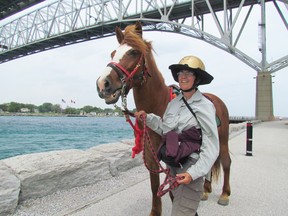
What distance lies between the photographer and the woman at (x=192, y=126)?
1.94 m

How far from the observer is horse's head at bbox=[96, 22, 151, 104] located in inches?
81.1

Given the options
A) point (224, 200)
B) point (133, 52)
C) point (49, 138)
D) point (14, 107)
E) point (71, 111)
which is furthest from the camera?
point (71, 111)

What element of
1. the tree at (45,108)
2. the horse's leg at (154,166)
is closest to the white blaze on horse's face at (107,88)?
the horse's leg at (154,166)

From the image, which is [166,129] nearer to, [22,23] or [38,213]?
[38,213]

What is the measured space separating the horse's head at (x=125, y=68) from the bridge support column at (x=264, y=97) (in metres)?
28.7

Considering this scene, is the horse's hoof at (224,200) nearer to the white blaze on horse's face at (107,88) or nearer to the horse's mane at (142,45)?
the horse's mane at (142,45)

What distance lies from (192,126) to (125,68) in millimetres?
762

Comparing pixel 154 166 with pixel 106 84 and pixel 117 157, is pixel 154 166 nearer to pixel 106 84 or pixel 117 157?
pixel 106 84

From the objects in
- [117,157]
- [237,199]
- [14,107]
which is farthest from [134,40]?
[14,107]

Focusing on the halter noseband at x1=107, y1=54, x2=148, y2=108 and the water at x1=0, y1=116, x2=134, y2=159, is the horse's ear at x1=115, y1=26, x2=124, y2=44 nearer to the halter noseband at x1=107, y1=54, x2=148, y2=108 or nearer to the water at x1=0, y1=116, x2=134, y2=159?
the halter noseband at x1=107, y1=54, x2=148, y2=108

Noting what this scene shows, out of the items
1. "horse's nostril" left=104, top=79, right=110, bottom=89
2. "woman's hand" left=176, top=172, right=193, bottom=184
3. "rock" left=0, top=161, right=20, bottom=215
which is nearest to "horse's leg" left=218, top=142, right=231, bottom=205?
"woman's hand" left=176, top=172, right=193, bottom=184

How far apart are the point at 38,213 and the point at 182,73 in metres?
2.53

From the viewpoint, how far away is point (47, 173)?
3598 mm

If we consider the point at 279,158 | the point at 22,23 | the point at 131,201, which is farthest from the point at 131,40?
the point at 22,23
